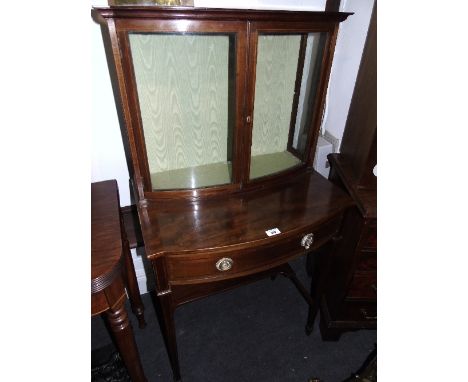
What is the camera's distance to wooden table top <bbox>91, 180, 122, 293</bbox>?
0.82 m

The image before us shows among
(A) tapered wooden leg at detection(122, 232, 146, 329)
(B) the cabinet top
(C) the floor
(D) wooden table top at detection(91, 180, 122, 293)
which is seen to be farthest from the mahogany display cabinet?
(A) tapered wooden leg at detection(122, 232, 146, 329)

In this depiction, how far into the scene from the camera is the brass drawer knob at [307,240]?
42.6 inches

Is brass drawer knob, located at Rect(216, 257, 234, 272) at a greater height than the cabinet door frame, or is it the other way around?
the cabinet door frame

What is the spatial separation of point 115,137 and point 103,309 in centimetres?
74

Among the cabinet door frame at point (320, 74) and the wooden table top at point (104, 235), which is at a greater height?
the cabinet door frame at point (320, 74)

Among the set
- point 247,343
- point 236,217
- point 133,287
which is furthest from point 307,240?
point 133,287

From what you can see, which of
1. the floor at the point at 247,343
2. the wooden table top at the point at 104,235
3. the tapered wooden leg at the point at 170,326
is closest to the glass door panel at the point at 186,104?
the wooden table top at the point at 104,235

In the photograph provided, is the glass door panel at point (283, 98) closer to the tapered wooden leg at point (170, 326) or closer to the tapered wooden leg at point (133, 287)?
the tapered wooden leg at point (170, 326)

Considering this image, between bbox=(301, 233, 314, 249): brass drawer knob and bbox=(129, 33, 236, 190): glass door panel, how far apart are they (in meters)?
0.38

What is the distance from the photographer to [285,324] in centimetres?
164

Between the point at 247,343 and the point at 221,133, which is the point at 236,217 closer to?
the point at 221,133

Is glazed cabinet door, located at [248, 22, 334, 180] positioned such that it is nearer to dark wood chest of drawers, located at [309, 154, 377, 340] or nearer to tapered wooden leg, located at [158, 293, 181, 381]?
dark wood chest of drawers, located at [309, 154, 377, 340]

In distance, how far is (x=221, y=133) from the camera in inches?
45.0

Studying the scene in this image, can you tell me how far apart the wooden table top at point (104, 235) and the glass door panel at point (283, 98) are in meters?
0.59
